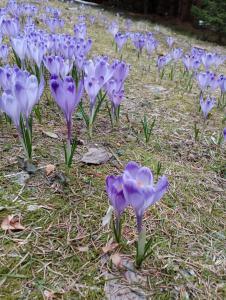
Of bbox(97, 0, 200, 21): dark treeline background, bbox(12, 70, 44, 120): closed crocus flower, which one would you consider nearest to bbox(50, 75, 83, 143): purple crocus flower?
bbox(12, 70, 44, 120): closed crocus flower

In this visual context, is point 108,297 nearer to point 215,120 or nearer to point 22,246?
point 22,246

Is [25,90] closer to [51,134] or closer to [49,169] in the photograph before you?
[49,169]

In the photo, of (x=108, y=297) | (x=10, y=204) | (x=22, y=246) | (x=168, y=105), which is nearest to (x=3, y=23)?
(x=168, y=105)

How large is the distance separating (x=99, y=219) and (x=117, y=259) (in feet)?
0.85

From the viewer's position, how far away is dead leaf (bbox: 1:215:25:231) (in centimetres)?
154

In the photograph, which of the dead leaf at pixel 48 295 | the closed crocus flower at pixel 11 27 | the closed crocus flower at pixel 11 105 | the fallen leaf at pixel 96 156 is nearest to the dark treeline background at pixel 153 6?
the closed crocus flower at pixel 11 27

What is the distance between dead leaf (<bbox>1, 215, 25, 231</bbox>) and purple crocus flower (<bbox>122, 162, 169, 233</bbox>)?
22.2 inches

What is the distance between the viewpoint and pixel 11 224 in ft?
5.13

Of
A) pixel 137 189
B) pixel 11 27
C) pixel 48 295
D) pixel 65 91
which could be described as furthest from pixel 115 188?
pixel 11 27

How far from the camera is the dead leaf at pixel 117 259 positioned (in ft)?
4.69

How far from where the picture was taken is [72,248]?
1495 mm

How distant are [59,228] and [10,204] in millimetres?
269

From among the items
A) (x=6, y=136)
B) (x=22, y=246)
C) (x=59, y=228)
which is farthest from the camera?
(x=6, y=136)

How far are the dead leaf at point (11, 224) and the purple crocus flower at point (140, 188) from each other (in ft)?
1.85
